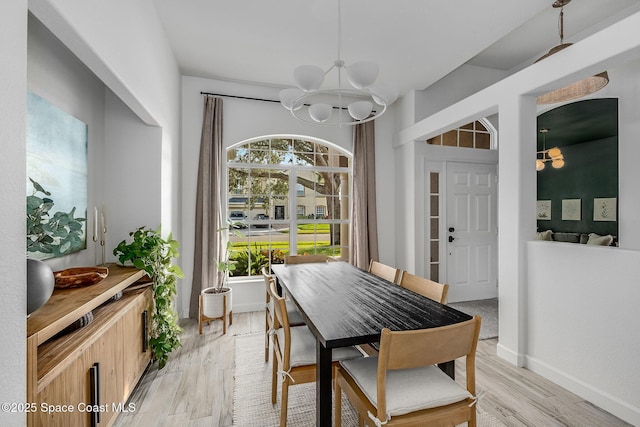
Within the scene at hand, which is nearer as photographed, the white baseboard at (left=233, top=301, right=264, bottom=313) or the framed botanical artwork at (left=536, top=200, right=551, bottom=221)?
the white baseboard at (left=233, top=301, right=264, bottom=313)

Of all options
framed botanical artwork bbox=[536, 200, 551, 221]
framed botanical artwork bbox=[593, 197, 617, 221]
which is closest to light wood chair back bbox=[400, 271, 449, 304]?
framed botanical artwork bbox=[593, 197, 617, 221]

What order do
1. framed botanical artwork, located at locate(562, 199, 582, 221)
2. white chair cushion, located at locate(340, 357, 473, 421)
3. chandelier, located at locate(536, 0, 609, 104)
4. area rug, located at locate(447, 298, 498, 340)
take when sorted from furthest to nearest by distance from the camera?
framed botanical artwork, located at locate(562, 199, 582, 221)
area rug, located at locate(447, 298, 498, 340)
chandelier, located at locate(536, 0, 609, 104)
white chair cushion, located at locate(340, 357, 473, 421)

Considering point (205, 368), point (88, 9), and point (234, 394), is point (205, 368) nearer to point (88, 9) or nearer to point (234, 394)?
point (234, 394)

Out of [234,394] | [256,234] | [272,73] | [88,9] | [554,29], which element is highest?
[554,29]

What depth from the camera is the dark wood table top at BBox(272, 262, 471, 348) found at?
1389mm

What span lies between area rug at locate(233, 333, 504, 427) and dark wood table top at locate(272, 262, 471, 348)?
0.71 meters

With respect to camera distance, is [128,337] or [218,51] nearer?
[128,337]

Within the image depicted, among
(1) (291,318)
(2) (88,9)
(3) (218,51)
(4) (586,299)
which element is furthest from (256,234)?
(4) (586,299)

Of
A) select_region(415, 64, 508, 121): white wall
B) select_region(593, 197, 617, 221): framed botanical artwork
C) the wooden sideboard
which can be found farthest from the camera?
select_region(593, 197, 617, 221): framed botanical artwork

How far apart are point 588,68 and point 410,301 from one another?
6.38ft

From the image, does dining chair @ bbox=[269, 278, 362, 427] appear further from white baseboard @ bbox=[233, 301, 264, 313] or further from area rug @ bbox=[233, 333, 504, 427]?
white baseboard @ bbox=[233, 301, 264, 313]

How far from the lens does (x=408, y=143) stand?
4168 mm

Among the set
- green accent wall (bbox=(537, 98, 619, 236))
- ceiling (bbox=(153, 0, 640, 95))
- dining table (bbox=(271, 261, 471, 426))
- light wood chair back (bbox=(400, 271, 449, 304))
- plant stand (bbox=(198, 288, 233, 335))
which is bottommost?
plant stand (bbox=(198, 288, 233, 335))

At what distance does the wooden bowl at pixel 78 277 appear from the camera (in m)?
1.65
